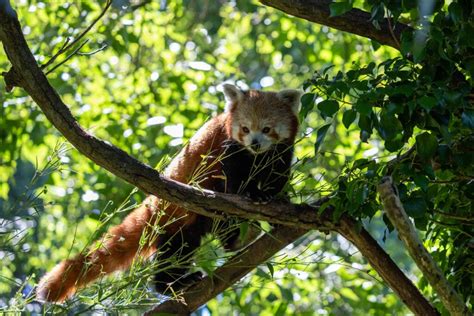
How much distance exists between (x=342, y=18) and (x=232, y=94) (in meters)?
1.87

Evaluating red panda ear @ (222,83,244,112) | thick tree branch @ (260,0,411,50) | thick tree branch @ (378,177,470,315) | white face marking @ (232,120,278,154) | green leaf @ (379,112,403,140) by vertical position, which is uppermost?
red panda ear @ (222,83,244,112)

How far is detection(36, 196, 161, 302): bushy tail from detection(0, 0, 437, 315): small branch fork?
1.55 ft

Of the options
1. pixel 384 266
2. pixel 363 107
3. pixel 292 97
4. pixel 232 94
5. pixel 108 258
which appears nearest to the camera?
pixel 363 107

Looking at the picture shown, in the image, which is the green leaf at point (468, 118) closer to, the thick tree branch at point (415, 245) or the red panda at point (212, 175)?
the thick tree branch at point (415, 245)

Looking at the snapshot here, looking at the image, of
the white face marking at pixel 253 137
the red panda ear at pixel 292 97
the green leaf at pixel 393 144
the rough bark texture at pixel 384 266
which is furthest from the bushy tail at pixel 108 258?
the green leaf at pixel 393 144

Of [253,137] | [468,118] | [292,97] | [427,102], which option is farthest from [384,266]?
[292,97]

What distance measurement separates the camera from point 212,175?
14.5ft

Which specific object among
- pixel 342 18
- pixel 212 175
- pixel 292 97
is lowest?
pixel 212 175

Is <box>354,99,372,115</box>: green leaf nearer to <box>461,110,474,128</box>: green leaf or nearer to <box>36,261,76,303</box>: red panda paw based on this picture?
<box>461,110,474,128</box>: green leaf

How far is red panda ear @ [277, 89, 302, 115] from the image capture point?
5.25 meters

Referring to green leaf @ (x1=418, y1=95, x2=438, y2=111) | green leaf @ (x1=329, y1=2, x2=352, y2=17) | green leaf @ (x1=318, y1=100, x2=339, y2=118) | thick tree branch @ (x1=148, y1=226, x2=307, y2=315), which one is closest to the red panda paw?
→ thick tree branch @ (x1=148, y1=226, x2=307, y2=315)

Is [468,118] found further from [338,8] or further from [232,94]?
[232,94]

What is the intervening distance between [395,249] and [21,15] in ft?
20.0

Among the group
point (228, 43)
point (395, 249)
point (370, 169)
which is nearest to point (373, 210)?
point (370, 169)
